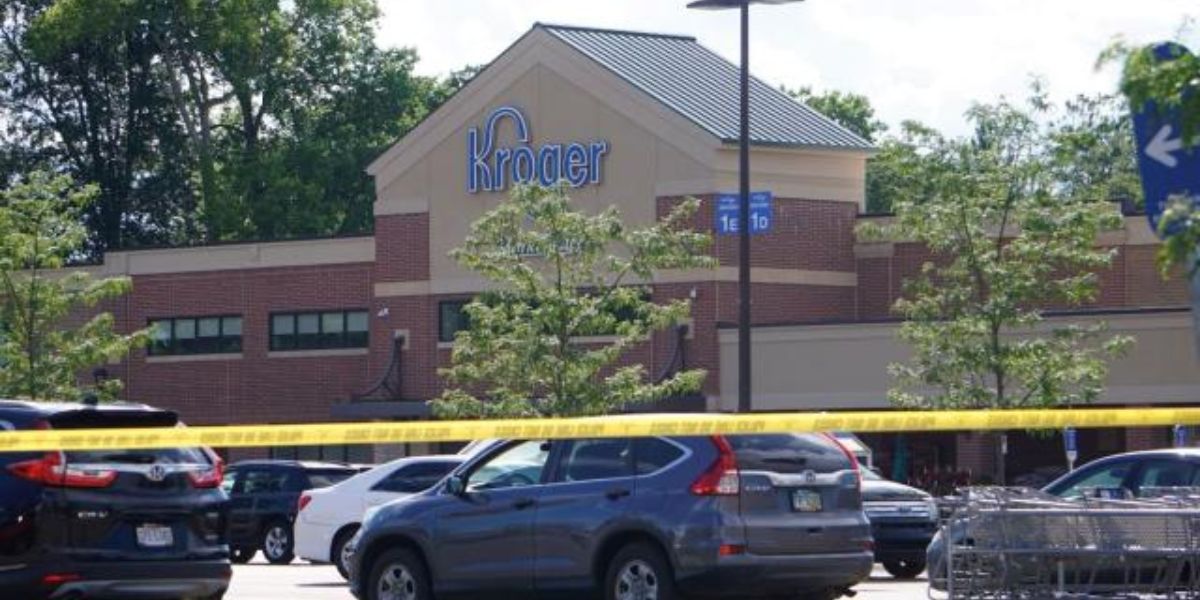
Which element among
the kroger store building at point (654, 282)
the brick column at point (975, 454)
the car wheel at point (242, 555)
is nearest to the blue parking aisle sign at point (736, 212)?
the kroger store building at point (654, 282)

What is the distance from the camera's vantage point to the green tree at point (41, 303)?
44.4m

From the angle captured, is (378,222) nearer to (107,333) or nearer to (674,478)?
(107,333)

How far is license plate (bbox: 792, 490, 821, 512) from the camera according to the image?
16891 millimetres

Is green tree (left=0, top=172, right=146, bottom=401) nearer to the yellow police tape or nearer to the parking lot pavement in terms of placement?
the parking lot pavement

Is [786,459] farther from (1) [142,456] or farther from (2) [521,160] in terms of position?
(2) [521,160]

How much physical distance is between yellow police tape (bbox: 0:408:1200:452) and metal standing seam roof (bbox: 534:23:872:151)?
30054mm

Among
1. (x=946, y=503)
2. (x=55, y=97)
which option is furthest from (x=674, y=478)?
(x=55, y=97)

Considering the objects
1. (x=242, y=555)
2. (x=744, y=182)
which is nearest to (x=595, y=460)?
(x=242, y=555)

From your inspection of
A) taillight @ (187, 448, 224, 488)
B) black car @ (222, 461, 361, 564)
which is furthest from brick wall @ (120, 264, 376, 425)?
taillight @ (187, 448, 224, 488)

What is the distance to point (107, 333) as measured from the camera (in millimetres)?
46719

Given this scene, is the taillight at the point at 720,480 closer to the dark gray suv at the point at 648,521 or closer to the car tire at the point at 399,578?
the dark gray suv at the point at 648,521

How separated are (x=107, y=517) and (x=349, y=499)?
10906mm

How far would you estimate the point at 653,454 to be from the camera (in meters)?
16.9

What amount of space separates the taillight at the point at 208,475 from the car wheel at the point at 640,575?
9.39ft
